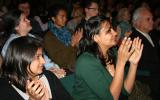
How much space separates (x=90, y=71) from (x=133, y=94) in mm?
745

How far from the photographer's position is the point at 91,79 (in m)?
2.76

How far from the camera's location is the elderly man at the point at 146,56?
4297mm

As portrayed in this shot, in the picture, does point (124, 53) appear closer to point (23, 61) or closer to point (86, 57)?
point (86, 57)

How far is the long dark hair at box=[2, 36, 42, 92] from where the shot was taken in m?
2.48

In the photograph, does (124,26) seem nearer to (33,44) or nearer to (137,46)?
(137,46)

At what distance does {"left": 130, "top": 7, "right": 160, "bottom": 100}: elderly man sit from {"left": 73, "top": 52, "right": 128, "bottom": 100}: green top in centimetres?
137

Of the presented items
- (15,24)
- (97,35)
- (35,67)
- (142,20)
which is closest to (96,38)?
(97,35)

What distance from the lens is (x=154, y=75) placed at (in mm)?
4453

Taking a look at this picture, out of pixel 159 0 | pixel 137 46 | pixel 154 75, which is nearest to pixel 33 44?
pixel 137 46

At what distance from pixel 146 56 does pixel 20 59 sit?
221cm

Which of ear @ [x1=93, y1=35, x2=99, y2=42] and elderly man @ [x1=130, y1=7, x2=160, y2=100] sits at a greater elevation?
ear @ [x1=93, y1=35, x2=99, y2=42]

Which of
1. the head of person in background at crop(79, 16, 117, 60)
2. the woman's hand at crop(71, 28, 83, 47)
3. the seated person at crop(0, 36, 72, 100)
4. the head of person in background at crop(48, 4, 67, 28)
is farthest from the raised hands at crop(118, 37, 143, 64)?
the head of person in background at crop(48, 4, 67, 28)

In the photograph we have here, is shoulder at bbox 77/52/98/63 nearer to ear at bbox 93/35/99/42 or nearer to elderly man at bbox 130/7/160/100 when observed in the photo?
ear at bbox 93/35/99/42

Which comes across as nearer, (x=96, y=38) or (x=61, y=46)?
(x=96, y=38)
